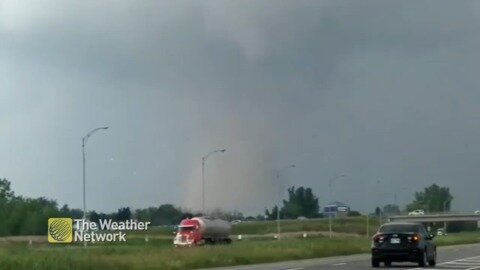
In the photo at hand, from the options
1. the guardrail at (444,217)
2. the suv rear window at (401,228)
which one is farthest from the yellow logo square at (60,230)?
the guardrail at (444,217)

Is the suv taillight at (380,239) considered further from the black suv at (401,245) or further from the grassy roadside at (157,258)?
the grassy roadside at (157,258)

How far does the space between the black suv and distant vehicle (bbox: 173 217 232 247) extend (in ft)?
168

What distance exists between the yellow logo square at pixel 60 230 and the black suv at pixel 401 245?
212 ft

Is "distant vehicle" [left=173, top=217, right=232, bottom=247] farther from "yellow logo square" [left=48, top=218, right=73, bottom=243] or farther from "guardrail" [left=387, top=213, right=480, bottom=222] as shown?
"guardrail" [left=387, top=213, right=480, bottom=222]

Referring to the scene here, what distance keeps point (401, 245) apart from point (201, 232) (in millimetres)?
55085

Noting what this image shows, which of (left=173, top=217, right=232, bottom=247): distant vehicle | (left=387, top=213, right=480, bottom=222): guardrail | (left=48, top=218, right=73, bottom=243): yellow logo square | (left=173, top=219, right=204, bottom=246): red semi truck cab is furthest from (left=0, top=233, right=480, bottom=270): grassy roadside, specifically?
(left=387, top=213, right=480, bottom=222): guardrail

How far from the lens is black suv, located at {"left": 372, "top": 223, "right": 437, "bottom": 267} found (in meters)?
38.3

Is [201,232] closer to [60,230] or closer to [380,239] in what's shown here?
[60,230]

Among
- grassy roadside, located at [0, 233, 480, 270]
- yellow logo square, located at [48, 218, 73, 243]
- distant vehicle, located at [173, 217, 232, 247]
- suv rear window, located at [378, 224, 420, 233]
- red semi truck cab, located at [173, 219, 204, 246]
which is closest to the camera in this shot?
suv rear window, located at [378, 224, 420, 233]

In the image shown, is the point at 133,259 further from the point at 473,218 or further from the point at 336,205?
the point at 473,218

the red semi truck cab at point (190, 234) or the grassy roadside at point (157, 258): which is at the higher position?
the red semi truck cab at point (190, 234)

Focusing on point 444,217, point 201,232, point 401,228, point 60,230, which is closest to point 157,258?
point 401,228

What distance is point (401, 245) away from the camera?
38406mm

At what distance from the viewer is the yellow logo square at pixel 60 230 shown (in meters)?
101
